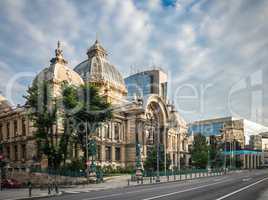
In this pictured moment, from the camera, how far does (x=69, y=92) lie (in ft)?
170

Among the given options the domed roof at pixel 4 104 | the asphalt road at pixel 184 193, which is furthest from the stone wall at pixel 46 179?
the domed roof at pixel 4 104

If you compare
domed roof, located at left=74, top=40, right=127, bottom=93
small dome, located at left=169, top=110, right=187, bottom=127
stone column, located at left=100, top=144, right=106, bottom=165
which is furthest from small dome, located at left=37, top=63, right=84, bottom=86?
small dome, located at left=169, top=110, right=187, bottom=127

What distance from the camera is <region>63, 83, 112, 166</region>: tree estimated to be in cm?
5128

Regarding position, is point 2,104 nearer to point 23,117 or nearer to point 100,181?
point 23,117

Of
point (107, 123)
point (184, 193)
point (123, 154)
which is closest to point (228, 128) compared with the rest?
point (123, 154)

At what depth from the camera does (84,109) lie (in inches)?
2039

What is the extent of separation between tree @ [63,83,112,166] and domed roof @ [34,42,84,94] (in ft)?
55.1

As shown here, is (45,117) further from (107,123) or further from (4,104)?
(4,104)

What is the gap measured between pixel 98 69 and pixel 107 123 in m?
29.7

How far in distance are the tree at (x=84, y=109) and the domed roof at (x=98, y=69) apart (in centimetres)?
3242

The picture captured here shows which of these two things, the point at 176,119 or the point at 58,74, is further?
the point at 176,119

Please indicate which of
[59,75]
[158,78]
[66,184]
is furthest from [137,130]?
[158,78]

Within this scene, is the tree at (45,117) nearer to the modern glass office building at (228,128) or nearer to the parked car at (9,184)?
the parked car at (9,184)

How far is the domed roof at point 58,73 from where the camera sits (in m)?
70.1
